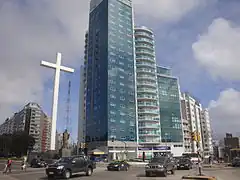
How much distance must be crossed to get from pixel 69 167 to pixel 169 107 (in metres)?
97.4

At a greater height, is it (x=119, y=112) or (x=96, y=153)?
(x=119, y=112)

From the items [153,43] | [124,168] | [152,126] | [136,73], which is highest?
[153,43]

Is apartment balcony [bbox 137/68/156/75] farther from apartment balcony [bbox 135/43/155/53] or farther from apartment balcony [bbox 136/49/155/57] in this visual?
apartment balcony [bbox 135/43/155/53]

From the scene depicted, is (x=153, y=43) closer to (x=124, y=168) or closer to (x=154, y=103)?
(x=154, y=103)

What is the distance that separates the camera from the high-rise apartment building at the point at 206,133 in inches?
5512

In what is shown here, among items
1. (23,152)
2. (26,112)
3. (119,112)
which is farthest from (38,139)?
(119,112)

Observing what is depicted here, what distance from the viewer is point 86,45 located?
5113 inches

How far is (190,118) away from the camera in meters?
136

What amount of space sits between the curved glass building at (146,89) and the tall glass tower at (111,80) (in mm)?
3296

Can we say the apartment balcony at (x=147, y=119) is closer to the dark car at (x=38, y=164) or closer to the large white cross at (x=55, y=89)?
the large white cross at (x=55, y=89)

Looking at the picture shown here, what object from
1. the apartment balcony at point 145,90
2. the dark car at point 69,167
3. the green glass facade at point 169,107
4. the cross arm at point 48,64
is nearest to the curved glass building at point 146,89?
the apartment balcony at point 145,90

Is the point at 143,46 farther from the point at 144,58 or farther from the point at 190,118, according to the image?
the point at 190,118

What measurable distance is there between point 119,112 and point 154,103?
17.5 m

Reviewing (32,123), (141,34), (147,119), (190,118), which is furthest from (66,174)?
(32,123)
